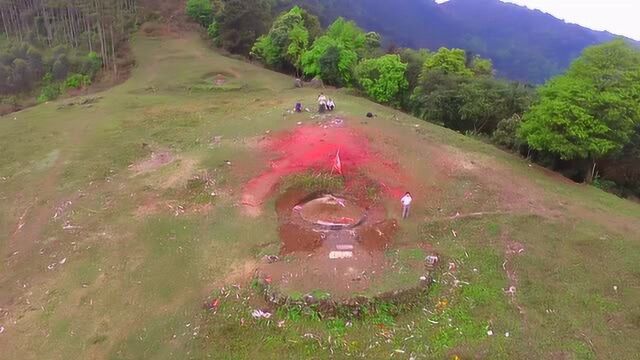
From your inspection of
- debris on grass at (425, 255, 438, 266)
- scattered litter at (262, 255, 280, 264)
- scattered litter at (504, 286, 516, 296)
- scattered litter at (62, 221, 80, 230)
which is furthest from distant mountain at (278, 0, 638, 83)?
scattered litter at (262, 255, 280, 264)

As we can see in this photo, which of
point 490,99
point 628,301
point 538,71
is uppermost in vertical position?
point 490,99

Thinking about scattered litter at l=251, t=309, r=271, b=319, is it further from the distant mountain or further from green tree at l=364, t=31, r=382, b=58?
the distant mountain

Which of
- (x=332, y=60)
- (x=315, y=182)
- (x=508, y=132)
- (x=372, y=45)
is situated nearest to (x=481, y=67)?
(x=372, y=45)

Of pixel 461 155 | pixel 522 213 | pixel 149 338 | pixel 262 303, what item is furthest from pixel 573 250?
pixel 149 338

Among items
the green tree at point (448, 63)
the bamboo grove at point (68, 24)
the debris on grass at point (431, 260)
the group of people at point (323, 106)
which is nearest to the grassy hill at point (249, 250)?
the debris on grass at point (431, 260)

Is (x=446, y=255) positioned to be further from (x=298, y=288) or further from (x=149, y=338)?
(x=149, y=338)

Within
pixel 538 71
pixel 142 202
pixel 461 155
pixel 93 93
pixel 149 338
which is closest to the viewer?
pixel 149 338

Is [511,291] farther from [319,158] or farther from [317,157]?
[317,157]
